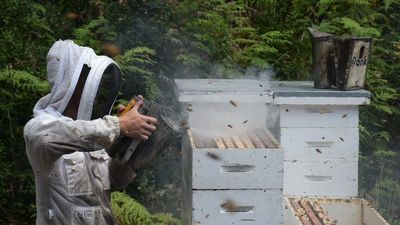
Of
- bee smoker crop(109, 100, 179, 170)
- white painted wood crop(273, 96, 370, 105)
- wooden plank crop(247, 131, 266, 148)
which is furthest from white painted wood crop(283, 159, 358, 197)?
bee smoker crop(109, 100, 179, 170)

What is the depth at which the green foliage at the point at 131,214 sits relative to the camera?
479 cm

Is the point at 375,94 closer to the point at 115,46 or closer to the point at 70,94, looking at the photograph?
the point at 115,46

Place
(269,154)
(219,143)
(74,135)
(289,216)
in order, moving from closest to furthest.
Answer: (74,135) → (269,154) → (219,143) → (289,216)

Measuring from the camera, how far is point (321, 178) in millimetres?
4523

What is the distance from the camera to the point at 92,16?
6504mm

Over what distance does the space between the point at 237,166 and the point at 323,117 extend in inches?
46.1

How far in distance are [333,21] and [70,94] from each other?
4.34 meters

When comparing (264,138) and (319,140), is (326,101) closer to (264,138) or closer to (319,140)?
(319,140)

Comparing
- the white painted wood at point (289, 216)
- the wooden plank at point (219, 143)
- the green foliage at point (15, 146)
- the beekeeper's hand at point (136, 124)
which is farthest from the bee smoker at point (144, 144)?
the green foliage at point (15, 146)

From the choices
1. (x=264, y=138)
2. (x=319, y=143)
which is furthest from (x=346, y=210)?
(x=264, y=138)

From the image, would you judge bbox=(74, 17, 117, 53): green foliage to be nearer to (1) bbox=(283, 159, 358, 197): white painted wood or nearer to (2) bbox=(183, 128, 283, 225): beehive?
(1) bbox=(283, 159, 358, 197): white painted wood

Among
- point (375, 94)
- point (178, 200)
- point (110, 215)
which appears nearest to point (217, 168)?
point (110, 215)

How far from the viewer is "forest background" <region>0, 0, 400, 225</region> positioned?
17.5 feet

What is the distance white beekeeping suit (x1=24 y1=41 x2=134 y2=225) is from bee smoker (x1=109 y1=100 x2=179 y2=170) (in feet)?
0.28
